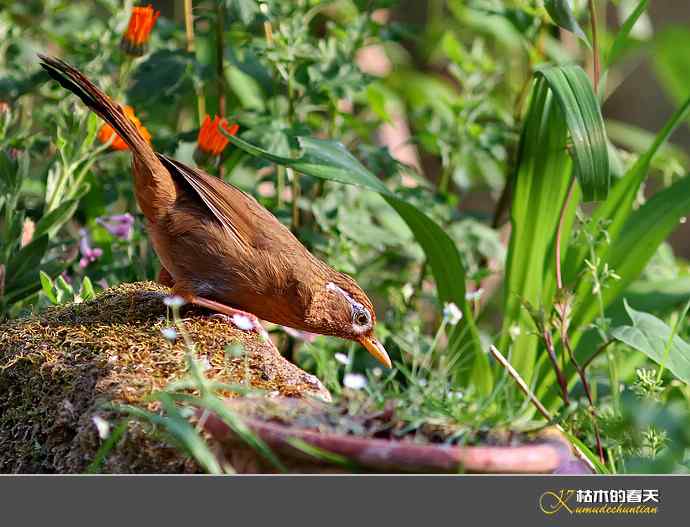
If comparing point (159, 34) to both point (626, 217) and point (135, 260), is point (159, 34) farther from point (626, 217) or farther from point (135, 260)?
point (626, 217)

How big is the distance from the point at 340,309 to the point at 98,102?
100 centimetres

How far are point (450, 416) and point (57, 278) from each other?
6.18ft

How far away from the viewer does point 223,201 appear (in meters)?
2.98

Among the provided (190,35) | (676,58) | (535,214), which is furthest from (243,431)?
(676,58)

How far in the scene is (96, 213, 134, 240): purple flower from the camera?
12.1ft

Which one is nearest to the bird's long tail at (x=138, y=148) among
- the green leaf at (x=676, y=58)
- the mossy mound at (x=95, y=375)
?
the mossy mound at (x=95, y=375)

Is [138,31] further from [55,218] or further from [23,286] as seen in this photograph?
[23,286]

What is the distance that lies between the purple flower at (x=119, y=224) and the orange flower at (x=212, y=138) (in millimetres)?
447

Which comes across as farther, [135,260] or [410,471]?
[135,260]

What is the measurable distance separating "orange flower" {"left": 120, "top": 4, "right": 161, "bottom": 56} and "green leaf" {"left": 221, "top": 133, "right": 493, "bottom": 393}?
597mm

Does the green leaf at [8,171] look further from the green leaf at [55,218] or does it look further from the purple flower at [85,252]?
the purple flower at [85,252]

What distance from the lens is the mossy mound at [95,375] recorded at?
2.20m

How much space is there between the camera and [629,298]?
3969 mm
